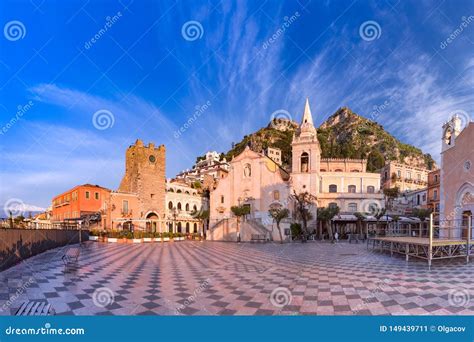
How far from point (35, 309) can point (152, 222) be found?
107ft

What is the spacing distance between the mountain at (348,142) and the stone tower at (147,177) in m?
29.7

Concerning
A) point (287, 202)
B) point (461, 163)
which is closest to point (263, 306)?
point (461, 163)

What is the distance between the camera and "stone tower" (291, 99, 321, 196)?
1351 inches

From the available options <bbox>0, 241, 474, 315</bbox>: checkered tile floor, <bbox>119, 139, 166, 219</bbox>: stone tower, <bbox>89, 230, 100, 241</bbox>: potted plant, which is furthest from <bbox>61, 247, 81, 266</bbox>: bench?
<bbox>119, 139, 166, 219</bbox>: stone tower

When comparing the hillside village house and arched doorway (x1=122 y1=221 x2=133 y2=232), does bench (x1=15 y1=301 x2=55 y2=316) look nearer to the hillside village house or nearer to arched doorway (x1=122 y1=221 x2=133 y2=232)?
the hillside village house

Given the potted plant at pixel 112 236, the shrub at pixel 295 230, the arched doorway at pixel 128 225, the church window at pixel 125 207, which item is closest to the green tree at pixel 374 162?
the shrub at pixel 295 230

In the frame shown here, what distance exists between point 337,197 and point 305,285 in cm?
3221

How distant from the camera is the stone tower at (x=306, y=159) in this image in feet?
113

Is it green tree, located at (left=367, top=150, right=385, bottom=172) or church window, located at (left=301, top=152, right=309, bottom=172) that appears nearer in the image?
church window, located at (left=301, top=152, right=309, bottom=172)

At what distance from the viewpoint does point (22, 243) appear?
10.9 metres

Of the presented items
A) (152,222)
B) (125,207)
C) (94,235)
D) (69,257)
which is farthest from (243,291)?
(152,222)

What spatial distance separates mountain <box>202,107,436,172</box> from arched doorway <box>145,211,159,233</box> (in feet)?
106

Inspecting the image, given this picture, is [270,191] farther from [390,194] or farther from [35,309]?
[35,309]

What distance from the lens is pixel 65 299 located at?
19.0 feet
